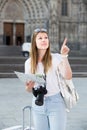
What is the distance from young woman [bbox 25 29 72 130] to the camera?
13.3 ft

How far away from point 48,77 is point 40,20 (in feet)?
91.5

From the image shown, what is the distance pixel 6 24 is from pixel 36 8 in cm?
241

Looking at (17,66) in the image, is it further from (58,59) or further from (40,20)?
(58,59)

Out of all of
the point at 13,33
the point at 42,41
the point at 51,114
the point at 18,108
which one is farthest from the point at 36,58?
the point at 13,33

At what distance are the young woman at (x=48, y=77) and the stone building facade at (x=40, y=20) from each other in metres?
27.1

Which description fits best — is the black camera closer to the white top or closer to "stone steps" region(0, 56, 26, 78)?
the white top

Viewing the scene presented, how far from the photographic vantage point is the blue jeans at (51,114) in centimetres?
404

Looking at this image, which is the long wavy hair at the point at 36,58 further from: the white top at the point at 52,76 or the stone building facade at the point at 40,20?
the stone building facade at the point at 40,20

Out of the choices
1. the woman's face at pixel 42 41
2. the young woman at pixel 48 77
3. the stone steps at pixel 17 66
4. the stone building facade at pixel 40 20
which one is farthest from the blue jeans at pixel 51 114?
the stone building facade at pixel 40 20

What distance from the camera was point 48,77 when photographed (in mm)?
4141

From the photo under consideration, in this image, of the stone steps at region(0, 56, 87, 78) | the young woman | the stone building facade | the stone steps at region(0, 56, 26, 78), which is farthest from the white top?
the stone building facade

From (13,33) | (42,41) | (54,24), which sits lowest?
(13,33)

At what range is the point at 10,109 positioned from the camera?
9.93 meters

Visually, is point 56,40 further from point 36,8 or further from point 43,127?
point 43,127
